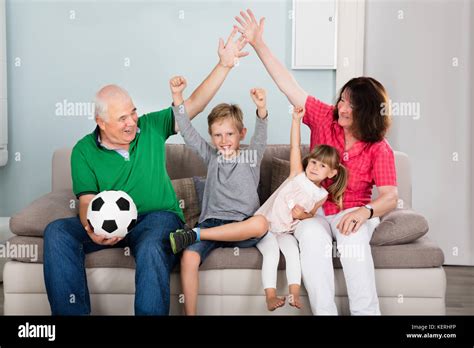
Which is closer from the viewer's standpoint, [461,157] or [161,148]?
[161,148]

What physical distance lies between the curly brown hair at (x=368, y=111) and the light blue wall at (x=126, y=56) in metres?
1.19

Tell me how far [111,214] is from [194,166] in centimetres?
80

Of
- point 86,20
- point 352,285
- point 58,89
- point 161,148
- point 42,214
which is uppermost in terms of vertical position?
point 86,20

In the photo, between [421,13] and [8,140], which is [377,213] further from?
[8,140]

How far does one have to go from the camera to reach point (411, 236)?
9.51 feet

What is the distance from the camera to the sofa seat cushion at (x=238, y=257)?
111 inches

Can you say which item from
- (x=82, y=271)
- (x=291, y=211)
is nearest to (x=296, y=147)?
(x=291, y=211)

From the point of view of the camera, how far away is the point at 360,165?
3.00 m

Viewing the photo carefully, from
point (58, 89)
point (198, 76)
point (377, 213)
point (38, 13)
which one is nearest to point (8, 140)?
point (58, 89)

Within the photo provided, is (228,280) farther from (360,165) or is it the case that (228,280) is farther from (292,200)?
(360,165)

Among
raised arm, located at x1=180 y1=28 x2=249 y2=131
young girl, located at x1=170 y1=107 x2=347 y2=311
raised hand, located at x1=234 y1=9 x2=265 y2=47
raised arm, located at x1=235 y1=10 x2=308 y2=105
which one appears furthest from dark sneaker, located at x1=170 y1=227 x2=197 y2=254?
raised hand, located at x1=234 y1=9 x2=265 y2=47

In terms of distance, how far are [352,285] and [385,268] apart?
0.21 m

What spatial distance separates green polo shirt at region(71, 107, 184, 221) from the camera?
9.55ft

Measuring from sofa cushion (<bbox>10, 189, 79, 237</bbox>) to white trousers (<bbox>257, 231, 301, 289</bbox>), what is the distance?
0.82 meters
